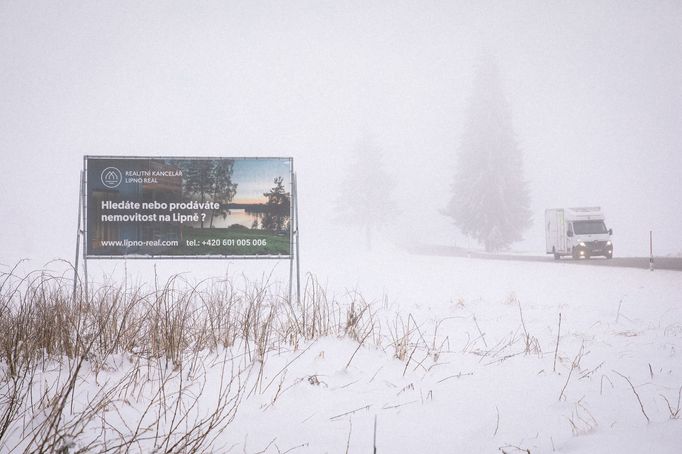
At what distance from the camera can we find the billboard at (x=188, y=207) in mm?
8570

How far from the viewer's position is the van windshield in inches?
780

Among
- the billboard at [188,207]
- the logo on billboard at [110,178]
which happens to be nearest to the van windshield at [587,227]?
the billboard at [188,207]

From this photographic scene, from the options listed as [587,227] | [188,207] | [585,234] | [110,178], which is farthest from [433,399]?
[587,227]

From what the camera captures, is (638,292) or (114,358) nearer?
(114,358)

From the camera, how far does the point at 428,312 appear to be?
7832mm

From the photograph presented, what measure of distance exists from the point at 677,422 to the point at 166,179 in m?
9.07

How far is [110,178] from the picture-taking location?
854 centimetres

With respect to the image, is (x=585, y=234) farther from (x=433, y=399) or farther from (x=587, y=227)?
(x=433, y=399)

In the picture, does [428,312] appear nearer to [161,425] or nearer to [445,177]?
[161,425]

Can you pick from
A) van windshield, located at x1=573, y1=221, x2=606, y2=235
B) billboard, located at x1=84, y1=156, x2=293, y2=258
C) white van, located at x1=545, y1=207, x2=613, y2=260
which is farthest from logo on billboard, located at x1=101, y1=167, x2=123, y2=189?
van windshield, located at x1=573, y1=221, x2=606, y2=235

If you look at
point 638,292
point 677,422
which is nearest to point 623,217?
point 638,292

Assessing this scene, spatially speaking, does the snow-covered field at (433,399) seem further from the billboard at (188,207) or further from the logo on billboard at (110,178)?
the logo on billboard at (110,178)

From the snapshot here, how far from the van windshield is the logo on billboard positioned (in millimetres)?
20703

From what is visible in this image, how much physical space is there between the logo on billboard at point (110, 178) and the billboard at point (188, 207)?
0.02 metres
